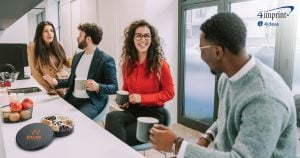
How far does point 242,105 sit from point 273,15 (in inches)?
79.2

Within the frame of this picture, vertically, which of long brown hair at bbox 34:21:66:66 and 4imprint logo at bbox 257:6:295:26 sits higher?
4imprint logo at bbox 257:6:295:26

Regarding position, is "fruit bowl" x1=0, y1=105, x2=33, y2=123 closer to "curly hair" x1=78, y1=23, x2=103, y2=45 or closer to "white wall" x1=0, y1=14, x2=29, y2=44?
"curly hair" x1=78, y1=23, x2=103, y2=45

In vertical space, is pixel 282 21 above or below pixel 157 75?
above

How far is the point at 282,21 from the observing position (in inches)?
99.9

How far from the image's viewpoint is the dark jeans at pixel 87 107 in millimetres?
2301

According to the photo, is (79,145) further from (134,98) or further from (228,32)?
(228,32)

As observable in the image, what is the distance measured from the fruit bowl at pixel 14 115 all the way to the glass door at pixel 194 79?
229 cm

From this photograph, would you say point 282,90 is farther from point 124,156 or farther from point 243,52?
point 124,156

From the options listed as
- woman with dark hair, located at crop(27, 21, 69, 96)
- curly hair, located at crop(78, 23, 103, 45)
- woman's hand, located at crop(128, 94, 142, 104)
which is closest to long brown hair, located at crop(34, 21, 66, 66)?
woman with dark hair, located at crop(27, 21, 69, 96)

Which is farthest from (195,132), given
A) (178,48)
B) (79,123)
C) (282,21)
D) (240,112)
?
(240,112)

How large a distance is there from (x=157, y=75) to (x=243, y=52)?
1053mm

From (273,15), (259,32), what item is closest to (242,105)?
(273,15)

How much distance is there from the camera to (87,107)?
2.33 m

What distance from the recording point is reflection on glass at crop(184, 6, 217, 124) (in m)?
3.52
